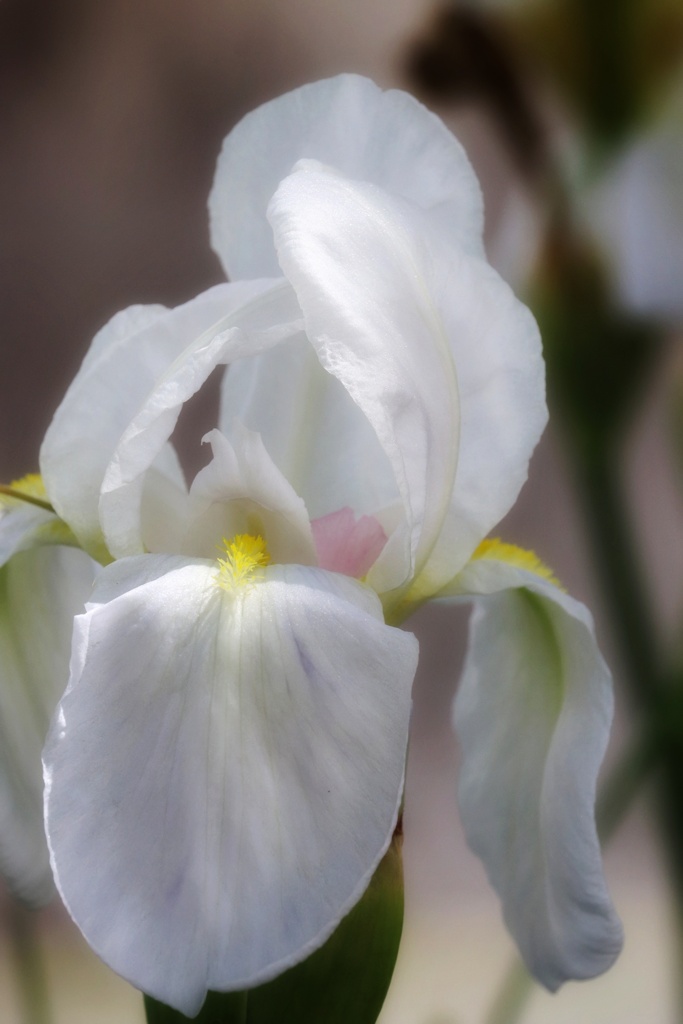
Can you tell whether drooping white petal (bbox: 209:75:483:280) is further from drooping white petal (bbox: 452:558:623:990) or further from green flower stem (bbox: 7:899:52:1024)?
green flower stem (bbox: 7:899:52:1024)

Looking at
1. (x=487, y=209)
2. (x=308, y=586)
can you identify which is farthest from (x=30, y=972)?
(x=487, y=209)

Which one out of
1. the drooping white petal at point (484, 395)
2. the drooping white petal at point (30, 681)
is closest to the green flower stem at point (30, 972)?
the drooping white petal at point (30, 681)

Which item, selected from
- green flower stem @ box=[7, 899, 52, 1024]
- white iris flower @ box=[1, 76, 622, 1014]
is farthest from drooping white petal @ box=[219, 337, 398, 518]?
green flower stem @ box=[7, 899, 52, 1024]

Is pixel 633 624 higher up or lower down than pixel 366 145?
lower down

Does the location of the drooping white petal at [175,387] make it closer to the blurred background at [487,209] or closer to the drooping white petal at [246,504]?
the drooping white petal at [246,504]

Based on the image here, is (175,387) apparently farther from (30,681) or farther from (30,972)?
(30,972)
